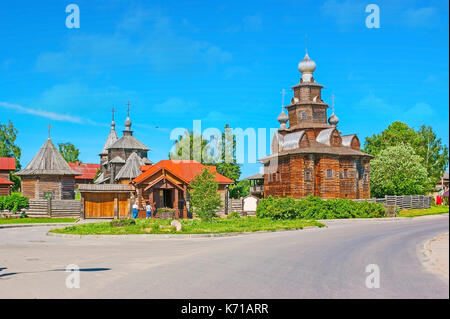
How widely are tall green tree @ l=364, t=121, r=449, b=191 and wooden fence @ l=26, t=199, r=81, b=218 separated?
5213 cm

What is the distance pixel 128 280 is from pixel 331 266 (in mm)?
4976

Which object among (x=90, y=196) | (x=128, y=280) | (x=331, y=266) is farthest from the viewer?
(x=90, y=196)

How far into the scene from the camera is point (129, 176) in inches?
1961

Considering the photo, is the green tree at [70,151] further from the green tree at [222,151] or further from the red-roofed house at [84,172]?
the green tree at [222,151]

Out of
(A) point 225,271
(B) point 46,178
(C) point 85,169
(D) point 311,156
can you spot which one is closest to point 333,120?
(D) point 311,156

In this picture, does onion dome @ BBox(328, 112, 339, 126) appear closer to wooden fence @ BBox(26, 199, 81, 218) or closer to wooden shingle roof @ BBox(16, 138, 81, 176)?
wooden shingle roof @ BBox(16, 138, 81, 176)

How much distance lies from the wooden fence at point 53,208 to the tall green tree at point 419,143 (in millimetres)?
52130

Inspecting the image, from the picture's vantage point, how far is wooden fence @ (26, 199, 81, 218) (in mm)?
39562

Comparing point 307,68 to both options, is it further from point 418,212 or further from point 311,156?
point 418,212

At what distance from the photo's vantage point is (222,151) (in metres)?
64.4

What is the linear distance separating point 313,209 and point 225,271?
80.1 ft

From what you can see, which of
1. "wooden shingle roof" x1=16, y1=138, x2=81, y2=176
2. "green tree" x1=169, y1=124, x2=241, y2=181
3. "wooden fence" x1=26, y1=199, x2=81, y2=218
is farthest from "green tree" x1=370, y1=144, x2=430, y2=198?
"wooden shingle roof" x1=16, y1=138, x2=81, y2=176
